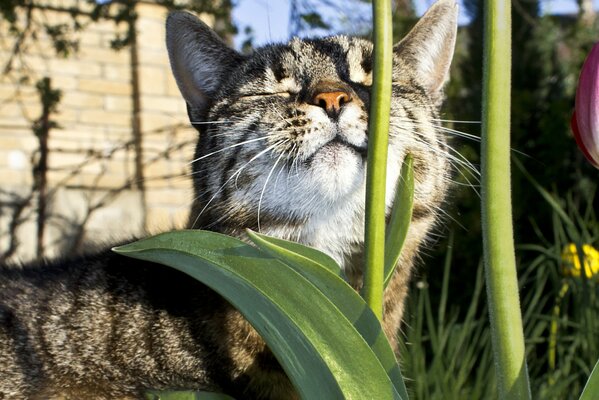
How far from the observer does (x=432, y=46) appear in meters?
2.32

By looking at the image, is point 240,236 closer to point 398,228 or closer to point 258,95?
point 258,95

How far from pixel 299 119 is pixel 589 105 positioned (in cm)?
77

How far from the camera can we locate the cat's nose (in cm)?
188

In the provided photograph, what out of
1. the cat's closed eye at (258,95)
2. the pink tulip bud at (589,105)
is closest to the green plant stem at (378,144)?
the pink tulip bud at (589,105)

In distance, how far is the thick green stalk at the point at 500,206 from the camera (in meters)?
1.28

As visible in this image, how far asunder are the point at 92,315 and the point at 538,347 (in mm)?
2245

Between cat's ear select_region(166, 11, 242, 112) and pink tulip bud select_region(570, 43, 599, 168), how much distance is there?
1274mm

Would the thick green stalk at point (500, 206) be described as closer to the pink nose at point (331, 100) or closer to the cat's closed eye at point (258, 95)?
the pink nose at point (331, 100)

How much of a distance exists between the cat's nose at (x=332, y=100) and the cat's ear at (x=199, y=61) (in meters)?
0.53


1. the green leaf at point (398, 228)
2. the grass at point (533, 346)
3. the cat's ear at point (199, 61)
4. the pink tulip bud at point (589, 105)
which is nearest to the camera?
the pink tulip bud at point (589, 105)

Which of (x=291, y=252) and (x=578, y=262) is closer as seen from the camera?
(x=291, y=252)

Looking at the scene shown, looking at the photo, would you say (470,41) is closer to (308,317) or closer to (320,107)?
(320,107)

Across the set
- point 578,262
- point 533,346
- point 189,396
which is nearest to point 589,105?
point 189,396

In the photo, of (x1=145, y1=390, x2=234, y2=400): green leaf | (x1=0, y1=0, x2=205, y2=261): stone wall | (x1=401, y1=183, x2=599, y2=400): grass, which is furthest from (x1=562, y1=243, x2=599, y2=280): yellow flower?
(x1=0, y1=0, x2=205, y2=261): stone wall
